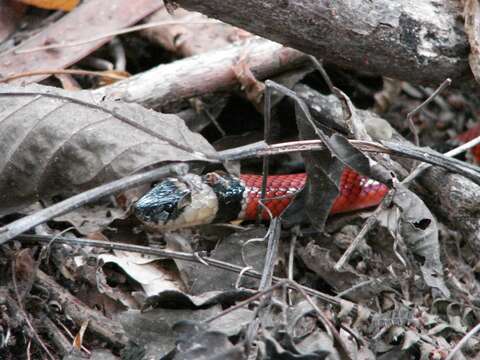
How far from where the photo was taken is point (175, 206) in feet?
11.0

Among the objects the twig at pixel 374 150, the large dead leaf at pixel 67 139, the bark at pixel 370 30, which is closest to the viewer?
the twig at pixel 374 150

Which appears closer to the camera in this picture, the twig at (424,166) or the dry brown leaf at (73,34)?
the twig at (424,166)

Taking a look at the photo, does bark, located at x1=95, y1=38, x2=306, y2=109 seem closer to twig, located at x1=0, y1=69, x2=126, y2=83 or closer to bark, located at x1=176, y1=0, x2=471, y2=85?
twig, located at x1=0, y1=69, x2=126, y2=83

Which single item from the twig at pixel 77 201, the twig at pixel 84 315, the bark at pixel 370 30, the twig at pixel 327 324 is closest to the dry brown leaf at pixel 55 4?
the bark at pixel 370 30

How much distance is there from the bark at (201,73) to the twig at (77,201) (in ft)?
4.13

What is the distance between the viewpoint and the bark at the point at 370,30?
10.1ft

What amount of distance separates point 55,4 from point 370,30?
1814 millimetres

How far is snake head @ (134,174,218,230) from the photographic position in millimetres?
3271

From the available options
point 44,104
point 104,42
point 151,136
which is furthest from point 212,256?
point 104,42

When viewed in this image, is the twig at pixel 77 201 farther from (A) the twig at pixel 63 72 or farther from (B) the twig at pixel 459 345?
(A) the twig at pixel 63 72

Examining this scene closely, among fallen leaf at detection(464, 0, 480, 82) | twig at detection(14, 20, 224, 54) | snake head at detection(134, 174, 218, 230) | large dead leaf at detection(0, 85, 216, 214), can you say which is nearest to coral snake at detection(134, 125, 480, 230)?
snake head at detection(134, 174, 218, 230)

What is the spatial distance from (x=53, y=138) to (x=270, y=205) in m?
1.18

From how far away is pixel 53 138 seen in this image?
284 cm

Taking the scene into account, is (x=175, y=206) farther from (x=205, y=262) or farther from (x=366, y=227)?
(x=366, y=227)
